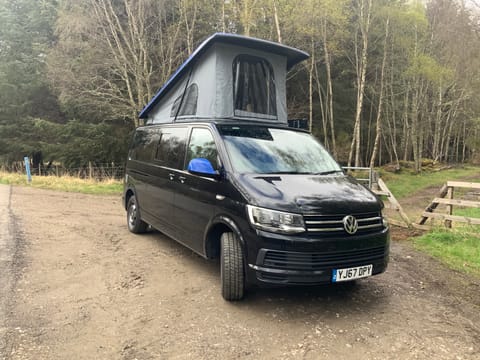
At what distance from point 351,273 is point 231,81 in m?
4.44

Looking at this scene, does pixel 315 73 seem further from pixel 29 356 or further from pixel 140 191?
pixel 29 356

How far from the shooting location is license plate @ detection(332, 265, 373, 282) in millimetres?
3543

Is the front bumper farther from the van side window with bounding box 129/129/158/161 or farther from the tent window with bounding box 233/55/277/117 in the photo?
the tent window with bounding box 233/55/277/117

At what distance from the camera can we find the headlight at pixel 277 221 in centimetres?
349

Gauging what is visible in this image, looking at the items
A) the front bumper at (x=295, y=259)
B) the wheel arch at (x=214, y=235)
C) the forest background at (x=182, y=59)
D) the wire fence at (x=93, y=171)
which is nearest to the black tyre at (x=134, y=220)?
the wheel arch at (x=214, y=235)

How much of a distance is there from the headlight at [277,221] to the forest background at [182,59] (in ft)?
32.5

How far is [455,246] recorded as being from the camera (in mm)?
6273

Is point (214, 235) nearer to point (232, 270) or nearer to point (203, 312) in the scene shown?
point (232, 270)

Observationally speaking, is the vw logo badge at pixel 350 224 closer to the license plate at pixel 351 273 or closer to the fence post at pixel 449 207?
the license plate at pixel 351 273

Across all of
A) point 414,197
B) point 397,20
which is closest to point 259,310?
point 414,197

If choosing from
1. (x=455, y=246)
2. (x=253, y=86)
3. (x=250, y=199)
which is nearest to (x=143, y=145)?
(x=253, y=86)

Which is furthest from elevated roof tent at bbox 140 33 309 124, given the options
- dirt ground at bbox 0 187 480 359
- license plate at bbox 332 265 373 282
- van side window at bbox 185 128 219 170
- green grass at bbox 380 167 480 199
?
green grass at bbox 380 167 480 199

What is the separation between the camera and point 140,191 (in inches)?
257

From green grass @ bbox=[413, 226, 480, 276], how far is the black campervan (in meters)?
2.29
